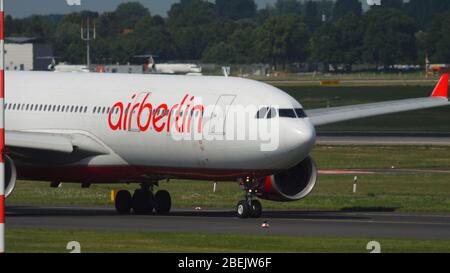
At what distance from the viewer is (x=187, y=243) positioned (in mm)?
33438

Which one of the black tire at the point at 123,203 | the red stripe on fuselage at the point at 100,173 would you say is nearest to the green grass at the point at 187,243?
the red stripe on fuselage at the point at 100,173

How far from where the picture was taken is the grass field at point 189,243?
1253 inches

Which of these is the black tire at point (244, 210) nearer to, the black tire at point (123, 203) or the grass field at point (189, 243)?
the black tire at point (123, 203)

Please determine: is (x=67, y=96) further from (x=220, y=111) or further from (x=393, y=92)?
(x=393, y=92)

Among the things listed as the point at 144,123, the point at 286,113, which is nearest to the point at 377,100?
the point at 144,123

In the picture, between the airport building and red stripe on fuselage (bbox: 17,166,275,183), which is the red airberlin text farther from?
the airport building

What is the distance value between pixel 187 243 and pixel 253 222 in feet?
23.1

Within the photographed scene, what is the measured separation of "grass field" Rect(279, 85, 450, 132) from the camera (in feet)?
340

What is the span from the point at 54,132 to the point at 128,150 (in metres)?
3.17

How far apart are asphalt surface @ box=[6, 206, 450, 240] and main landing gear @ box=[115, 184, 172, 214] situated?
1.45 feet

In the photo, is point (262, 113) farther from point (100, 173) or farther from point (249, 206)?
point (100, 173)

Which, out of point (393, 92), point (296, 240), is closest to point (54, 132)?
point (296, 240)

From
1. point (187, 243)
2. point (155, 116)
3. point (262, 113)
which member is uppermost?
point (262, 113)

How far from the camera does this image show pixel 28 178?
44.5 metres
